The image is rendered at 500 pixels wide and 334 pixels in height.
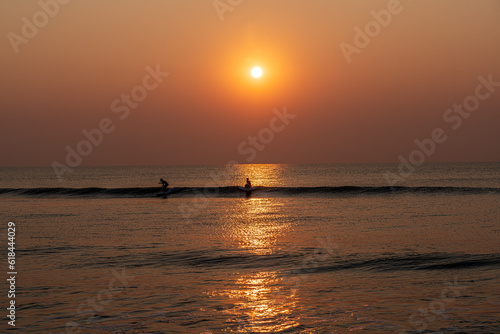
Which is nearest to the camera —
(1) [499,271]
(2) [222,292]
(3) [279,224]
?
(2) [222,292]

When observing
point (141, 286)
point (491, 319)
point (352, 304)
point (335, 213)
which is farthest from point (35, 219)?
point (491, 319)

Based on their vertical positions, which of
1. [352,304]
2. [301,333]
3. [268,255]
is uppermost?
[268,255]

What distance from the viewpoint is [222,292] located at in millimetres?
15070

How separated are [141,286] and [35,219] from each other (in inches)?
926

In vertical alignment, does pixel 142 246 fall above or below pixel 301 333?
above

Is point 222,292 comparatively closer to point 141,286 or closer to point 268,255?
point 141,286

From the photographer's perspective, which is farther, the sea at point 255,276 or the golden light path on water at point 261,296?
Result: the sea at point 255,276

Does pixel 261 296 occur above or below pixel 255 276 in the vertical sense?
below

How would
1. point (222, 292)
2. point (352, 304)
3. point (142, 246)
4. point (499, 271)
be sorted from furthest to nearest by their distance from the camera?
1. point (142, 246)
2. point (499, 271)
3. point (222, 292)
4. point (352, 304)

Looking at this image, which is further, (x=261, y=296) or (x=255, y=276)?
(x=255, y=276)

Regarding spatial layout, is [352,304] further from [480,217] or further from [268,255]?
[480,217]

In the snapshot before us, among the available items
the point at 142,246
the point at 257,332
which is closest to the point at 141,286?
the point at 257,332

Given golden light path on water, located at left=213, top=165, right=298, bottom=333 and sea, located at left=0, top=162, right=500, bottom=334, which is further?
sea, located at left=0, top=162, right=500, bottom=334

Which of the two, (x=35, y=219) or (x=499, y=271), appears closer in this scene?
(x=499, y=271)
